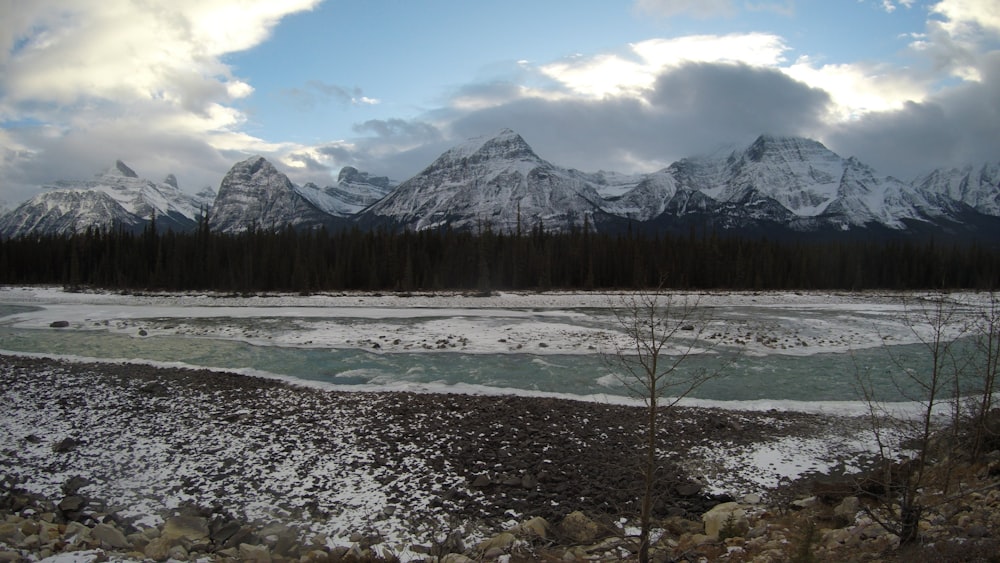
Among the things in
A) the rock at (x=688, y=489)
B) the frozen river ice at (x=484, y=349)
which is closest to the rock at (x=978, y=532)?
the rock at (x=688, y=489)

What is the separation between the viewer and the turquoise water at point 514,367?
1781 centimetres

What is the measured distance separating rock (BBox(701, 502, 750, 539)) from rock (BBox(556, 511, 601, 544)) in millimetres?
1688

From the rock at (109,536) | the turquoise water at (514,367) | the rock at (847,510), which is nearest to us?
the rock at (109,536)

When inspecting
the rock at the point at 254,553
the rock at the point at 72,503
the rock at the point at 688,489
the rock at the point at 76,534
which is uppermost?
the rock at the point at 688,489

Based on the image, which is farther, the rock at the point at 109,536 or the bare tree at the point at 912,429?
the rock at the point at 109,536

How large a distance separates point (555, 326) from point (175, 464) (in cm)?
2591

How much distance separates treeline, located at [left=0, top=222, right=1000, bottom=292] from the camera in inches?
3487

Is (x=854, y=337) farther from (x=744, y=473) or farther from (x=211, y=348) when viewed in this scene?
(x=211, y=348)

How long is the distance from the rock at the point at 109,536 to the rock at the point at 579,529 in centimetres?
655

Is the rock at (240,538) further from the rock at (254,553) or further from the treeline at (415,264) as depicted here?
the treeline at (415,264)

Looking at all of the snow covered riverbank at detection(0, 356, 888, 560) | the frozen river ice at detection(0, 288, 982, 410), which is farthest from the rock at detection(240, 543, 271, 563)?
the frozen river ice at detection(0, 288, 982, 410)

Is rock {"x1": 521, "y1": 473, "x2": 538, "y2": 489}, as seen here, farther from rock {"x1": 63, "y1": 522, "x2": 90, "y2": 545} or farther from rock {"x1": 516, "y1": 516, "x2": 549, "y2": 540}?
rock {"x1": 63, "y1": 522, "x2": 90, "y2": 545}

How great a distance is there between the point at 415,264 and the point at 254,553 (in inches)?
3382

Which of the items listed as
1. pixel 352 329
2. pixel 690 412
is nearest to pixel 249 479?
pixel 690 412
